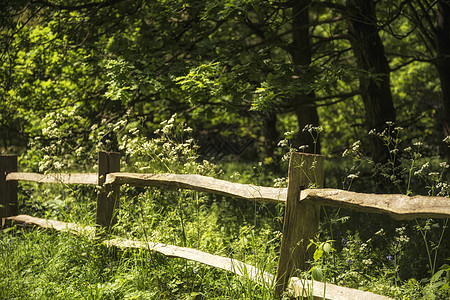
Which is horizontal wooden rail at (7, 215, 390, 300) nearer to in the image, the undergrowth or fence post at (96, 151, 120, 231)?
the undergrowth

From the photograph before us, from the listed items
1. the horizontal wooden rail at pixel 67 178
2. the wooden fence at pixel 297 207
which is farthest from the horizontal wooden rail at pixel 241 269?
the horizontal wooden rail at pixel 67 178

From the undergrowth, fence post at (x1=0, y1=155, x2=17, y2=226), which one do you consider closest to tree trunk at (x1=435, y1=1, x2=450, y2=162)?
the undergrowth

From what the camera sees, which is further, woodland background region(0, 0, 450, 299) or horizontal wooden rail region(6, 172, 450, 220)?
woodland background region(0, 0, 450, 299)

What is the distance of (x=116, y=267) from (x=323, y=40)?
186 inches

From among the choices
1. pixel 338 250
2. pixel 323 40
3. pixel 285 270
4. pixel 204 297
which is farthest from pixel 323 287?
pixel 323 40

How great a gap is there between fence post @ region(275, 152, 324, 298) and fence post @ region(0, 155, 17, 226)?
15.8ft

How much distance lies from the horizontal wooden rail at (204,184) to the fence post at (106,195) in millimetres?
114

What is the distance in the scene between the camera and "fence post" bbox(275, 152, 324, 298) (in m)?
3.21

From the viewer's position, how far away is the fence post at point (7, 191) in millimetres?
6523

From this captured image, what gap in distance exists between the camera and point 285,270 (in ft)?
10.7

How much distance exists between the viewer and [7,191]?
6535mm

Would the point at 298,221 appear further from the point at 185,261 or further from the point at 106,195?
the point at 106,195

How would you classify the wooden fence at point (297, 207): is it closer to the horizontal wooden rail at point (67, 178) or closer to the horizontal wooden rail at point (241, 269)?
the horizontal wooden rail at point (241, 269)

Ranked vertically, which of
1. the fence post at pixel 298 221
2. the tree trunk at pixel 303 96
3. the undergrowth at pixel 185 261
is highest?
the tree trunk at pixel 303 96
